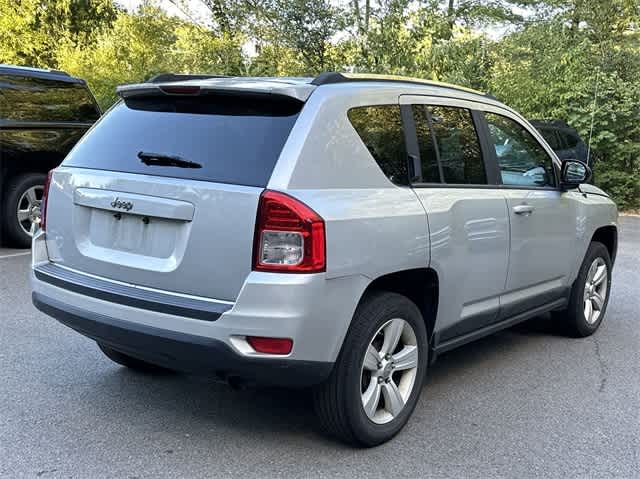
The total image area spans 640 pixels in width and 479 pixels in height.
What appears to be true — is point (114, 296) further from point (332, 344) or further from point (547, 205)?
point (547, 205)

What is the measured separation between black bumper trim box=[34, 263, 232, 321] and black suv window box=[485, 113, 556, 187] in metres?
2.30

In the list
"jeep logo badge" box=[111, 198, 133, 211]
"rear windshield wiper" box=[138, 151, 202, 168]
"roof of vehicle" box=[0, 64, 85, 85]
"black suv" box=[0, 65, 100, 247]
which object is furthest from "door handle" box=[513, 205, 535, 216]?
"roof of vehicle" box=[0, 64, 85, 85]

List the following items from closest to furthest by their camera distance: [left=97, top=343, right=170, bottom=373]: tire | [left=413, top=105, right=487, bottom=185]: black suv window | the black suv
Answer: [left=413, top=105, right=487, bottom=185]: black suv window → [left=97, top=343, right=170, bottom=373]: tire → the black suv

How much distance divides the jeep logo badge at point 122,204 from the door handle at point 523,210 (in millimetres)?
2380

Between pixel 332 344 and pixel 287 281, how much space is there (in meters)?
0.38

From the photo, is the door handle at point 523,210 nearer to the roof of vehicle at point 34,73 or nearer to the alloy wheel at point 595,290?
the alloy wheel at point 595,290

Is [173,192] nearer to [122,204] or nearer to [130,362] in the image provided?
[122,204]

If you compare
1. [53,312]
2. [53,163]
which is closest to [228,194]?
[53,312]

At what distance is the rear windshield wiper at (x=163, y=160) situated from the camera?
3.15m

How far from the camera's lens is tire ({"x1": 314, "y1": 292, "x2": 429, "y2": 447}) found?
3.17 m

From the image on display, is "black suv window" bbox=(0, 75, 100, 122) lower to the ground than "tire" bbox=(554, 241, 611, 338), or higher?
higher

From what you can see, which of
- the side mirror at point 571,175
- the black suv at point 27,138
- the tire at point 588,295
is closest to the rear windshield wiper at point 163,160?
the side mirror at point 571,175

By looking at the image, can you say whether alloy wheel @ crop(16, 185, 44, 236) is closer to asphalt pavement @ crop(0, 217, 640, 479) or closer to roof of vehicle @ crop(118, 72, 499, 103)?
asphalt pavement @ crop(0, 217, 640, 479)

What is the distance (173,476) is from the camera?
3014 millimetres
